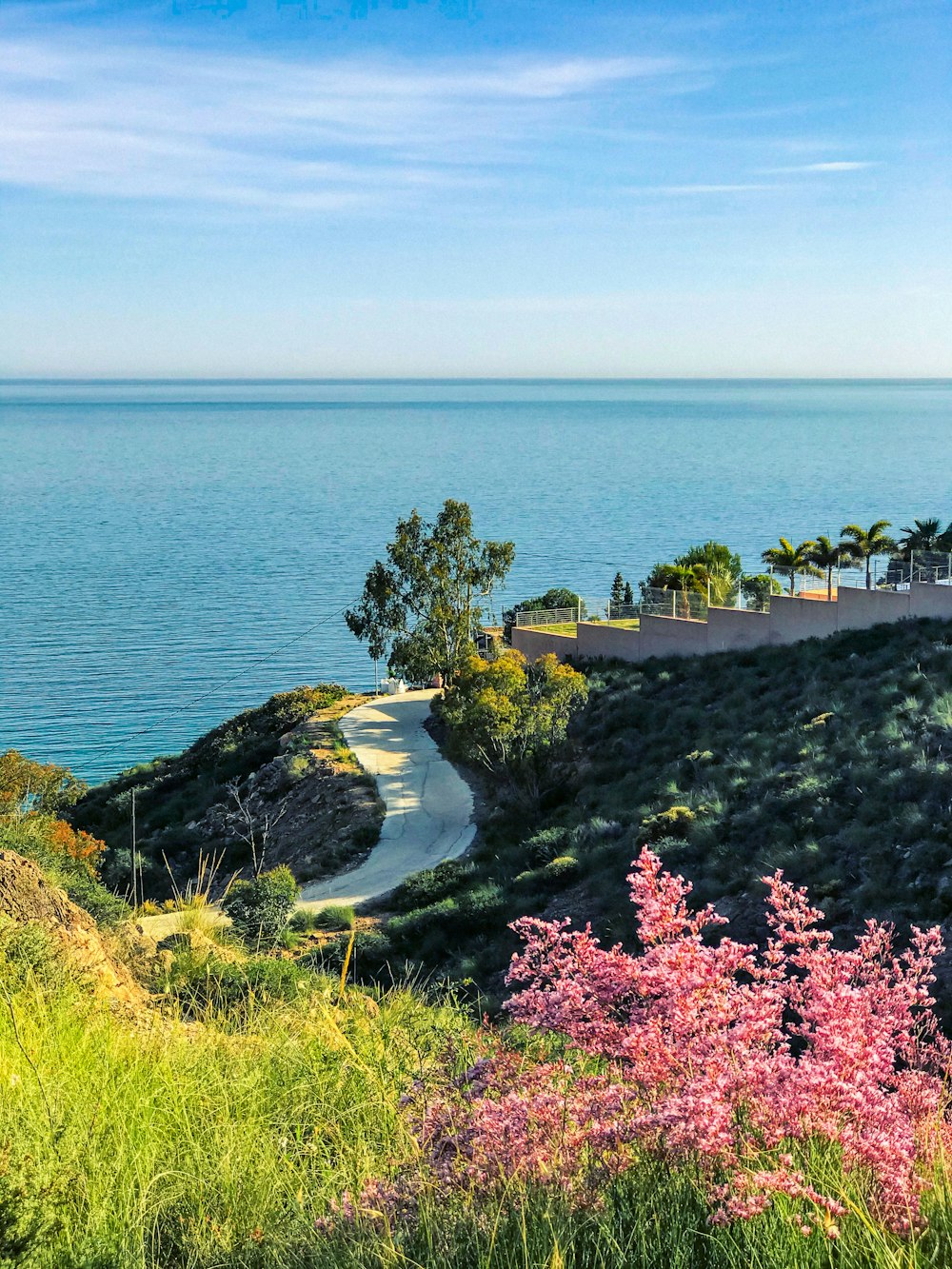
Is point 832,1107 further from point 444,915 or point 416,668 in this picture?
point 416,668

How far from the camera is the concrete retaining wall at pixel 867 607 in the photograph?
29828 mm

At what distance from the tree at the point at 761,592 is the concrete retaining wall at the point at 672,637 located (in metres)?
1.45

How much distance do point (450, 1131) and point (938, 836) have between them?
14.4 metres

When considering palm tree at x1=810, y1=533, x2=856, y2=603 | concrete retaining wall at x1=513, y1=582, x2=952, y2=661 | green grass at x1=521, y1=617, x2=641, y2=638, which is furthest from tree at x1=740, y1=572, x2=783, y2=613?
green grass at x1=521, y1=617, x2=641, y2=638

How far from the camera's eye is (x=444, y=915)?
21.4 metres

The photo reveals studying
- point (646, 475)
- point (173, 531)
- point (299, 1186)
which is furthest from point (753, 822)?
point (646, 475)

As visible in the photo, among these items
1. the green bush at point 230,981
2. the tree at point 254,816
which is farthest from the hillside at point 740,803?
the green bush at point 230,981

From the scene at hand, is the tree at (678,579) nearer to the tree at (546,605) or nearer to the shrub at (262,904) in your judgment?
the tree at (546,605)

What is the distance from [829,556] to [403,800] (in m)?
13.7

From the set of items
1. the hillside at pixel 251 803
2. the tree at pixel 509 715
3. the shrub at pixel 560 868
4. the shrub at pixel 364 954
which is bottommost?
the hillside at pixel 251 803

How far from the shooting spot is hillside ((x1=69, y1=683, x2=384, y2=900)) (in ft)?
95.2

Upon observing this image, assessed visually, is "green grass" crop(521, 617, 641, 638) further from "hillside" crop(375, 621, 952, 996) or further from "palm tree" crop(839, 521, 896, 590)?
"palm tree" crop(839, 521, 896, 590)

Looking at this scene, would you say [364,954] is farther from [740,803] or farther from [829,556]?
[829,556]

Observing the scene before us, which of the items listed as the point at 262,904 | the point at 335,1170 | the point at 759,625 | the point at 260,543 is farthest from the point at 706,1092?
the point at 260,543
